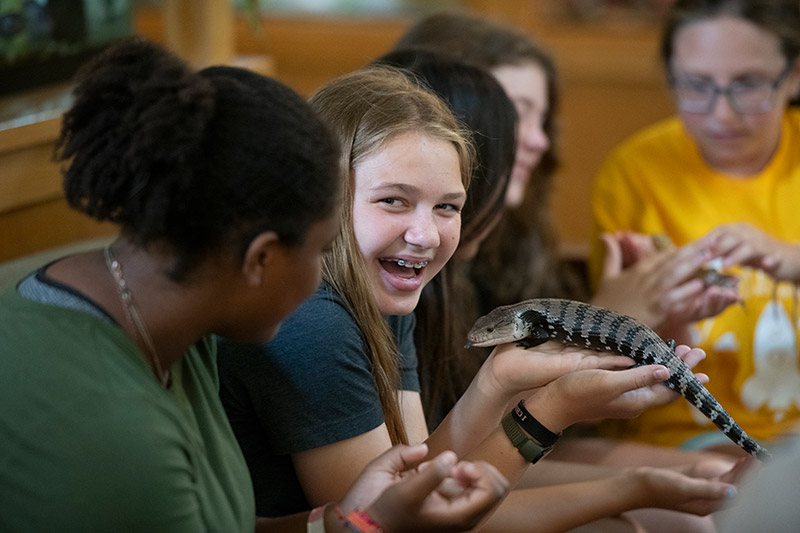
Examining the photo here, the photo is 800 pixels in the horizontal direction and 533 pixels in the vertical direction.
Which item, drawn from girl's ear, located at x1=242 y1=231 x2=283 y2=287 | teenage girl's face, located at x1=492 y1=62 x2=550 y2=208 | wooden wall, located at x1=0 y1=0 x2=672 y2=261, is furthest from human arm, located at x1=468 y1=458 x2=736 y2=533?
wooden wall, located at x1=0 y1=0 x2=672 y2=261

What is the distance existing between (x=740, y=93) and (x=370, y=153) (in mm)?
1098

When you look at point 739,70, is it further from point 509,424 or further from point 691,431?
point 509,424

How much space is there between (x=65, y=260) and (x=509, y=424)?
0.56 m

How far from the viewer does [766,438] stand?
1.16 m

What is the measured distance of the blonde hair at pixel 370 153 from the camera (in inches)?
43.6

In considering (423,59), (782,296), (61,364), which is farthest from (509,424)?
(782,296)

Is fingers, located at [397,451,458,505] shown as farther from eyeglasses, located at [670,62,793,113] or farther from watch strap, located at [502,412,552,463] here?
eyeglasses, located at [670,62,793,113]

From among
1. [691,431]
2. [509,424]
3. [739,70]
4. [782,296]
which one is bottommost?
[691,431]

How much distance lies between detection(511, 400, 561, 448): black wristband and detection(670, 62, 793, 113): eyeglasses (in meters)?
1.10

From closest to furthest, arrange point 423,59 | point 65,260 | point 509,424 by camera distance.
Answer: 1. point 65,260
2. point 509,424
3. point 423,59

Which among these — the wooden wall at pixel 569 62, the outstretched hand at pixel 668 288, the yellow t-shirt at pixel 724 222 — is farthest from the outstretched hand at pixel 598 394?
the wooden wall at pixel 569 62

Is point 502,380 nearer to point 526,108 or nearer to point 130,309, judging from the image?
point 130,309

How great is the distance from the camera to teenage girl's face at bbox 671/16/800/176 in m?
1.84

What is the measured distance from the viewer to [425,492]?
90 centimetres
